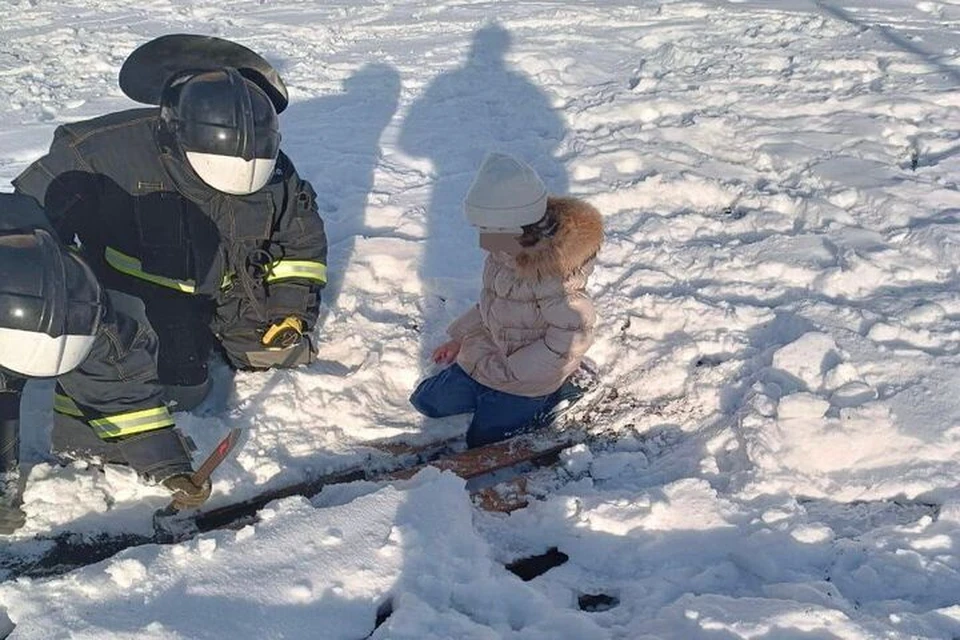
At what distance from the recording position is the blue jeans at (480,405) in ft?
12.0

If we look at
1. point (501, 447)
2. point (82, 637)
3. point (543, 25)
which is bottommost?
point (501, 447)

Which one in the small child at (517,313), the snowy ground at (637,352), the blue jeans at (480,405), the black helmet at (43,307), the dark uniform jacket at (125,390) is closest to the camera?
the black helmet at (43,307)

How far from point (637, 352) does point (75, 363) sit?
2.25 metres

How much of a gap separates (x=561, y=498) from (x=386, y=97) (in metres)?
4.17

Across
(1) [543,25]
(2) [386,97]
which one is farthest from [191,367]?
(1) [543,25]

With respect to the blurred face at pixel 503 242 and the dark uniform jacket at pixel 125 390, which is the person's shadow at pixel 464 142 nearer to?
the blurred face at pixel 503 242

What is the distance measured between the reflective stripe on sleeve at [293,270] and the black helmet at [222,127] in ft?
1.81

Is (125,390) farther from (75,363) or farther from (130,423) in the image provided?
(75,363)

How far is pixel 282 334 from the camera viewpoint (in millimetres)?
3906

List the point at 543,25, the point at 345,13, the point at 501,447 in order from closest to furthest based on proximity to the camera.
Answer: the point at 501,447, the point at 543,25, the point at 345,13

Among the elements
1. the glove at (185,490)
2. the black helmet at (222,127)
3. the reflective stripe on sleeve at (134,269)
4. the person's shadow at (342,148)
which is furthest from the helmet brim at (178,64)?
the glove at (185,490)

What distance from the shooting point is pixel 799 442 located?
11.1ft

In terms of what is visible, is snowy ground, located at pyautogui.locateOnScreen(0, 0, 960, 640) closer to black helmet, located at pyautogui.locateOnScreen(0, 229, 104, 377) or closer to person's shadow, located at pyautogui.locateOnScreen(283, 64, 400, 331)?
person's shadow, located at pyautogui.locateOnScreen(283, 64, 400, 331)

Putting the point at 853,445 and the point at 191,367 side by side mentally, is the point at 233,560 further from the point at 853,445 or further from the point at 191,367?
the point at 853,445
